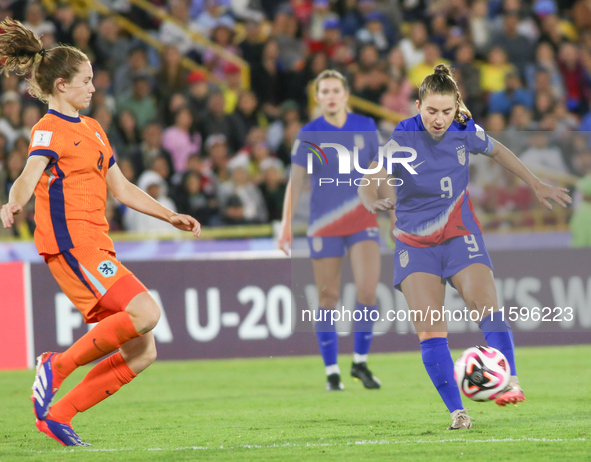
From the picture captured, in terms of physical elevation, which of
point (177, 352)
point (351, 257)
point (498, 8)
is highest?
point (498, 8)

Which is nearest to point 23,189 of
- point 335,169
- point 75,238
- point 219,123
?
point 75,238

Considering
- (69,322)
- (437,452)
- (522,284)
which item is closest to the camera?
(437,452)

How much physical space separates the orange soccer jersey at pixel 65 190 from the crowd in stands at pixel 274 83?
16.4 ft

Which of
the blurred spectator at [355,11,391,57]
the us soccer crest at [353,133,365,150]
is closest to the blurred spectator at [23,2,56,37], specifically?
the blurred spectator at [355,11,391,57]

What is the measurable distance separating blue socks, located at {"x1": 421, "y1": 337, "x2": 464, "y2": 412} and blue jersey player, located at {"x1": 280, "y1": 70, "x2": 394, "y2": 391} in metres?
2.17

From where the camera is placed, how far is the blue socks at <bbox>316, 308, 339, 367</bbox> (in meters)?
6.95

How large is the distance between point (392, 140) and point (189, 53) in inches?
340

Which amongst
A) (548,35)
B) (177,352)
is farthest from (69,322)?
(548,35)

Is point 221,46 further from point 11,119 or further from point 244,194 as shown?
point 11,119

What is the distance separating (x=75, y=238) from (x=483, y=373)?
2196 millimetres

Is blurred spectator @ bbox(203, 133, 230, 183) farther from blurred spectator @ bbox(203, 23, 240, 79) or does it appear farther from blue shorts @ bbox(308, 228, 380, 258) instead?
blue shorts @ bbox(308, 228, 380, 258)

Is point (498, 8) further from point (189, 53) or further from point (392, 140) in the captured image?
point (392, 140)

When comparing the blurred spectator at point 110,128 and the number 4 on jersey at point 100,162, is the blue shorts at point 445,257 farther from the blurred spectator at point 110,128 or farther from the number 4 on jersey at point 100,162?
the blurred spectator at point 110,128

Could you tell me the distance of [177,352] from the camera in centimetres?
901
